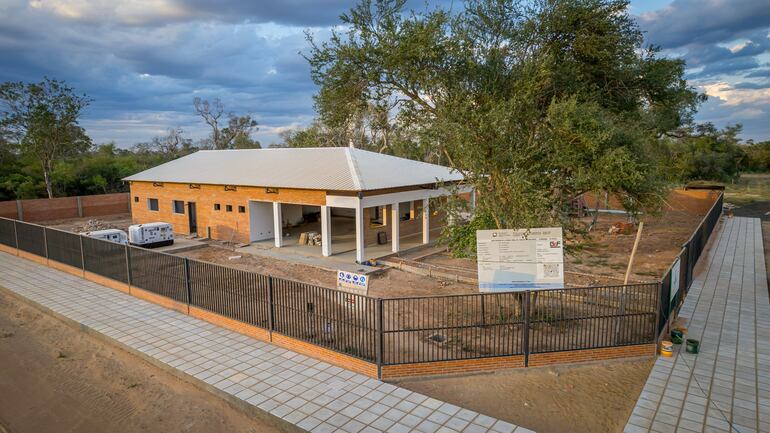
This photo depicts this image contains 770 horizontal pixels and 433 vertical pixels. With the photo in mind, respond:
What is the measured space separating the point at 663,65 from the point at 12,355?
20857 mm

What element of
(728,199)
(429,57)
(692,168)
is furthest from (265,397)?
(692,168)

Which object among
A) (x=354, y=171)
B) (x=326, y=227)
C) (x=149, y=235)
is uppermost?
(x=354, y=171)

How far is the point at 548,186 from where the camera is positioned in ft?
34.8

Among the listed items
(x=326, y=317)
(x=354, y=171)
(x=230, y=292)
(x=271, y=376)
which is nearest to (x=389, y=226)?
(x=354, y=171)

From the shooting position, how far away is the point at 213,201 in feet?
78.8

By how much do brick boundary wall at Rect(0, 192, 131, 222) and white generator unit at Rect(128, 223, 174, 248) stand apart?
16225mm

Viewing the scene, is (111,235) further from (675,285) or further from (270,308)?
(675,285)

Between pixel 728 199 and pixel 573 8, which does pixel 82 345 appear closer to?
pixel 573 8

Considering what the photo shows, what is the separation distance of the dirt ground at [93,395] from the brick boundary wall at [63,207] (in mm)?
26605

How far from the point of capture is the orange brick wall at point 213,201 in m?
20.6

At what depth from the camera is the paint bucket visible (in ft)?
29.9

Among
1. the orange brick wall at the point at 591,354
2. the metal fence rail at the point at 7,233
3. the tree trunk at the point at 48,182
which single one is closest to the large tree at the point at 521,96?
the orange brick wall at the point at 591,354

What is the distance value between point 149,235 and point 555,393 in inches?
794

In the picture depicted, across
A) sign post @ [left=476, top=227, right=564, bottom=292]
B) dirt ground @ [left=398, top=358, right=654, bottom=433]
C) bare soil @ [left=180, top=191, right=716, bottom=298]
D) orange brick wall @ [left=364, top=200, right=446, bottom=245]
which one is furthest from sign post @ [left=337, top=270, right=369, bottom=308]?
orange brick wall @ [left=364, top=200, right=446, bottom=245]
